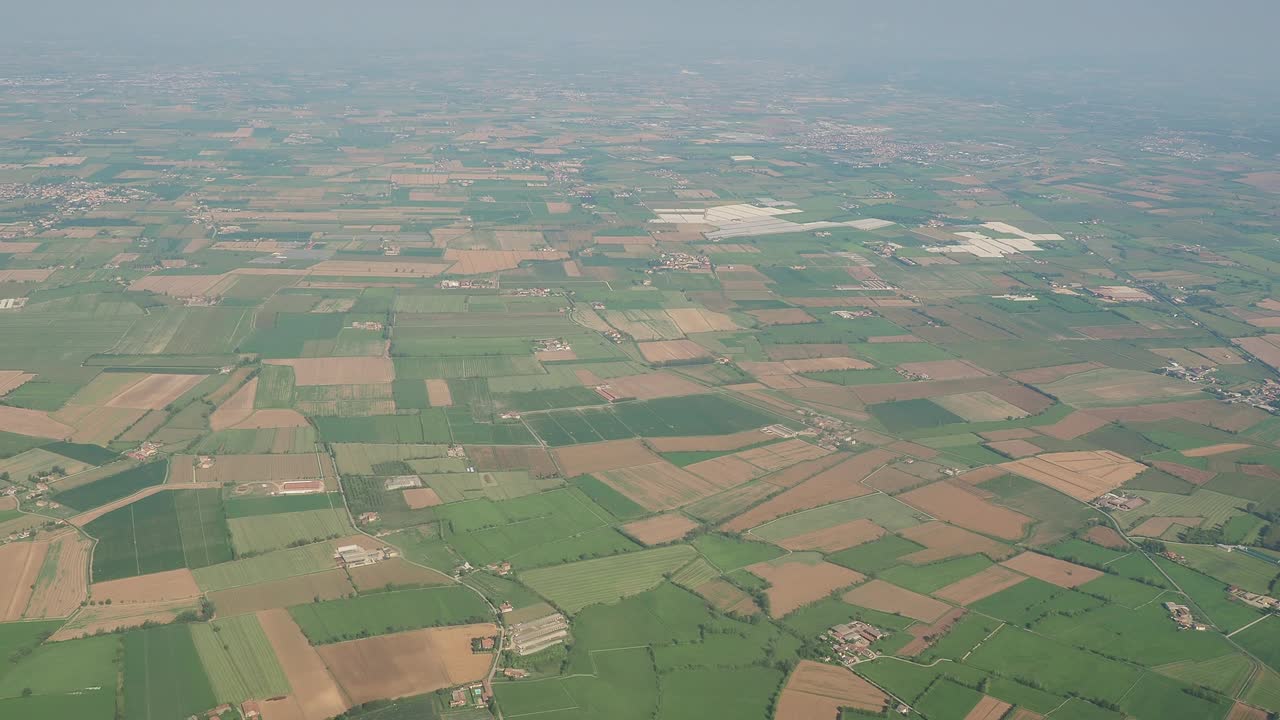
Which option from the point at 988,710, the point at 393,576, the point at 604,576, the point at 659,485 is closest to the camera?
the point at 988,710

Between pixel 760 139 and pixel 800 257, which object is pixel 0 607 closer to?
pixel 800 257

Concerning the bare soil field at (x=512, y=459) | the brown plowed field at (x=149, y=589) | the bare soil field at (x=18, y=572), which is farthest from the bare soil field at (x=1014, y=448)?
the bare soil field at (x=18, y=572)

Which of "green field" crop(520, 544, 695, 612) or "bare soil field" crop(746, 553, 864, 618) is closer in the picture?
"green field" crop(520, 544, 695, 612)

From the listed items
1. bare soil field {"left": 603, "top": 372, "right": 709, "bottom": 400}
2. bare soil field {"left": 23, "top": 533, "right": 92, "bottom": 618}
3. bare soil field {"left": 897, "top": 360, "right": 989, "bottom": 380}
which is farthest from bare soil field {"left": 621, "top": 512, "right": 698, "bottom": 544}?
bare soil field {"left": 897, "top": 360, "right": 989, "bottom": 380}

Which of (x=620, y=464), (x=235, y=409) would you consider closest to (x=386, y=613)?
(x=620, y=464)

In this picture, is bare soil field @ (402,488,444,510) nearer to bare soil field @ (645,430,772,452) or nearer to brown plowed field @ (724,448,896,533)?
bare soil field @ (645,430,772,452)

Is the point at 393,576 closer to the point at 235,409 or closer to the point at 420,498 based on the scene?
the point at 420,498

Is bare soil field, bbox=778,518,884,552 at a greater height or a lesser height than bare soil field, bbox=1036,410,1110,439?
lesser
